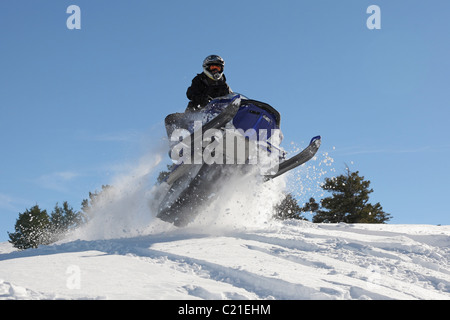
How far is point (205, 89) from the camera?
24.9 ft

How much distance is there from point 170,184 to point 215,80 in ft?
6.82

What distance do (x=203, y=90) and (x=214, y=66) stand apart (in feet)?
1.57

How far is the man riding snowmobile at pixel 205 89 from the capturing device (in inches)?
292

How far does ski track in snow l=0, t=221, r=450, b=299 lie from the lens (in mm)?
3006

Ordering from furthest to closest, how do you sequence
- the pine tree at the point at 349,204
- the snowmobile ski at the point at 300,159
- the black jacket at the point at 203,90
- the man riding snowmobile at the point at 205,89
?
the pine tree at the point at 349,204 → the black jacket at the point at 203,90 → the man riding snowmobile at the point at 205,89 → the snowmobile ski at the point at 300,159

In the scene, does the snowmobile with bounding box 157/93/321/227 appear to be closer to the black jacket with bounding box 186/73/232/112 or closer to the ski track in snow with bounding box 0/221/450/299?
the black jacket with bounding box 186/73/232/112

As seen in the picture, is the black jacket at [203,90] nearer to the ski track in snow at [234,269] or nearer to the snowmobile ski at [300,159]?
the snowmobile ski at [300,159]

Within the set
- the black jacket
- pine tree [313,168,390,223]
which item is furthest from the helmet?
pine tree [313,168,390,223]

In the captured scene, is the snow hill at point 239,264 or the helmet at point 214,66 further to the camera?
the helmet at point 214,66

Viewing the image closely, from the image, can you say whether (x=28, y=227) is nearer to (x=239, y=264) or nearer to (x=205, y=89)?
(x=205, y=89)

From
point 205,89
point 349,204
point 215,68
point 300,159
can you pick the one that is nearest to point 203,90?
point 205,89

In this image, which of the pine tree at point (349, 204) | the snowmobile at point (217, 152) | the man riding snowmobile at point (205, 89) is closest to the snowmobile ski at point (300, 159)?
the snowmobile at point (217, 152)
